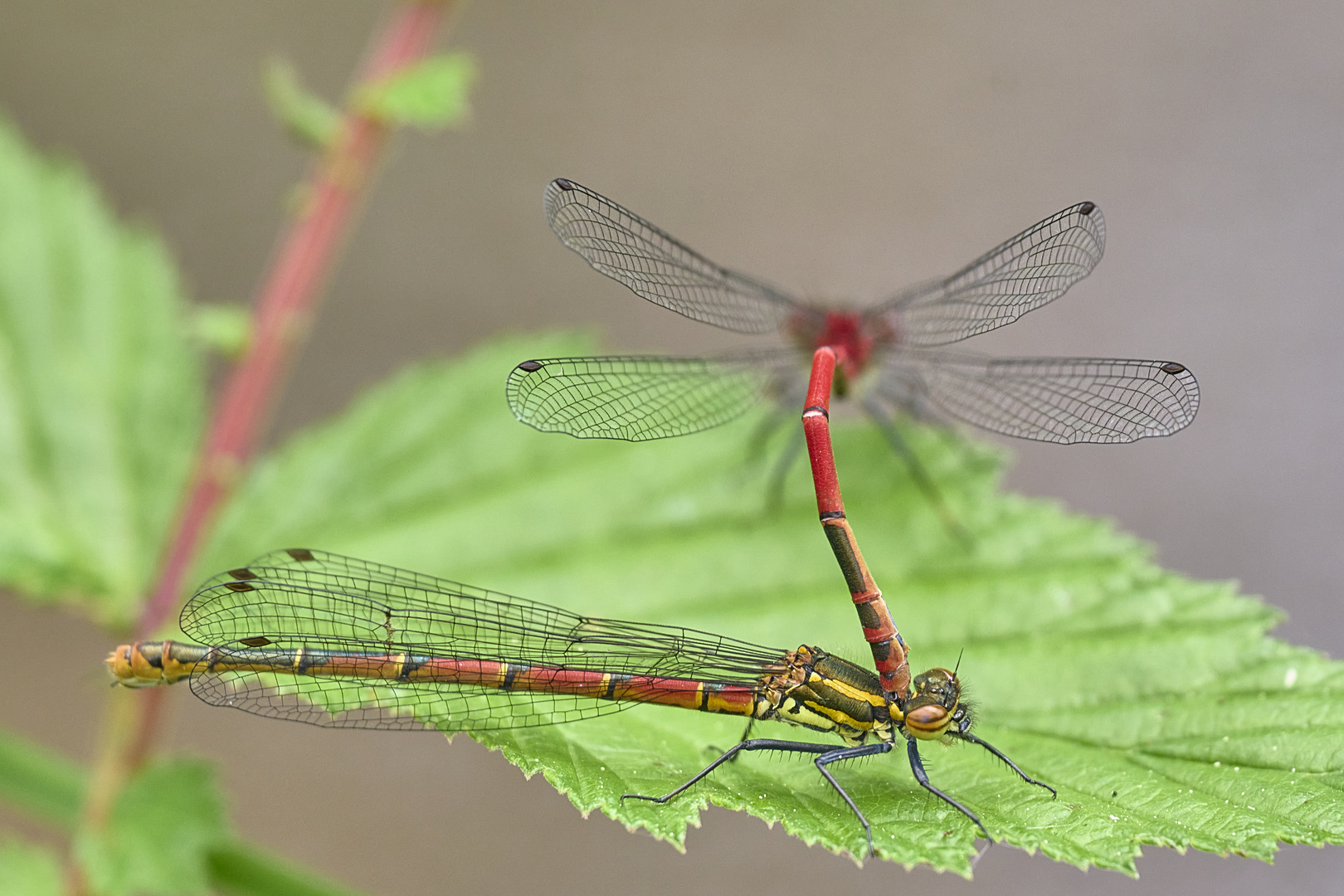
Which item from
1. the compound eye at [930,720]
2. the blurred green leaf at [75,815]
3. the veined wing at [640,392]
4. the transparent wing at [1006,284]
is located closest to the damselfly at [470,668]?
the compound eye at [930,720]

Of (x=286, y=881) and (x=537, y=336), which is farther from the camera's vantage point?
(x=537, y=336)

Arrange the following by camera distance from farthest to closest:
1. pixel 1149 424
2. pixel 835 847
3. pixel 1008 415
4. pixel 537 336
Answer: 1. pixel 537 336
2. pixel 1008 415
3. pixel 1149 424
4. pixel 835 847

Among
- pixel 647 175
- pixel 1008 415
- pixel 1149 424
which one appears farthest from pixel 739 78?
pixel 1149 424

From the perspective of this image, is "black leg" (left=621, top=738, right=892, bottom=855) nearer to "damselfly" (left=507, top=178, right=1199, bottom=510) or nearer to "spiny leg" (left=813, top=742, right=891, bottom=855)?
"spiny leg" (left=813, top=742, right=891, bottom=855)

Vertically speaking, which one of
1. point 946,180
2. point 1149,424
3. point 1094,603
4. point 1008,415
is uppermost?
point 946,180

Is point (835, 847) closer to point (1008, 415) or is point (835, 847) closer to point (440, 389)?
point (1008, 415)

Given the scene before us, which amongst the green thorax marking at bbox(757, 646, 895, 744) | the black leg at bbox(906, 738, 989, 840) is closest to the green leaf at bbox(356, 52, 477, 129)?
the green thorax marking at bbox(757, 646, 895, 744)

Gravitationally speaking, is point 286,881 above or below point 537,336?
below

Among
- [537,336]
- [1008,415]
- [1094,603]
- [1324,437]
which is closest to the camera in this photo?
[1094,603]

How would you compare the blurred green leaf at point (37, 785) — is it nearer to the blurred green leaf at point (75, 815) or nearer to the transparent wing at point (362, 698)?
the blurred green leaf at point (75, 815)
